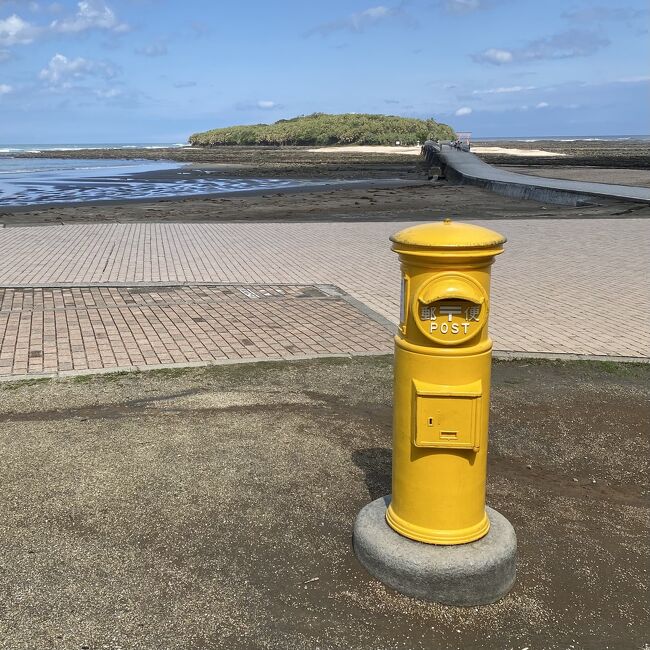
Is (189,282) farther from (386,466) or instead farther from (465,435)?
(465,435)

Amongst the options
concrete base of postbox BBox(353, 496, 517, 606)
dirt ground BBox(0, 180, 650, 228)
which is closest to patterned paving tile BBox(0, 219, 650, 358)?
dirt ground BBox(0, 180, 650, 228)

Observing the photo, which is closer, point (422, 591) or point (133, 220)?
point (422, 591)

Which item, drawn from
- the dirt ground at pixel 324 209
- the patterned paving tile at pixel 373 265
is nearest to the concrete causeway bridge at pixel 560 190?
the dirt ground at pixel 324 209

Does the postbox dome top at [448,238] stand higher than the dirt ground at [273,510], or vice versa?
the postbox dome top at [448,238]

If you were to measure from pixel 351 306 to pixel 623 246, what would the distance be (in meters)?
6.99

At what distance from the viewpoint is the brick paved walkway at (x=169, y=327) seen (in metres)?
6.36

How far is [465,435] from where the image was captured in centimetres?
299

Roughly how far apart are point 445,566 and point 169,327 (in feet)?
16.0

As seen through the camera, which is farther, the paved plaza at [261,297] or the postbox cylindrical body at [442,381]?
the paved plaza at [261,297]

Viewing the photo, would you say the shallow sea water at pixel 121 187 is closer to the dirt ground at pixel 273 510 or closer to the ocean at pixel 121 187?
the ocean at pixel 121 187

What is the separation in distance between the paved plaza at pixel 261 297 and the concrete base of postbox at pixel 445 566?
337 cm

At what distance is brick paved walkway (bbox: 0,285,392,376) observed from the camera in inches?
251

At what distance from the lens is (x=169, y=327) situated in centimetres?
730

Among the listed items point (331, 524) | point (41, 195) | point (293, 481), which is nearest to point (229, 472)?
point (293, 481)
